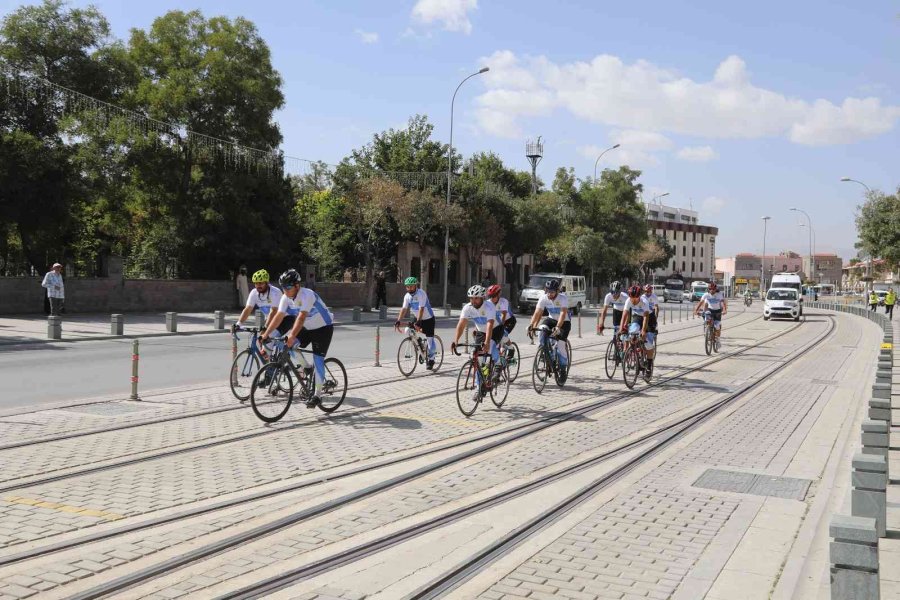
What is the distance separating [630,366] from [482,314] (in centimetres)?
363

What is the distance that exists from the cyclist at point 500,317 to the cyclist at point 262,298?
292 cm

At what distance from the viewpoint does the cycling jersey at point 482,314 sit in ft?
37.3

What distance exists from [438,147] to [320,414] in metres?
42.2

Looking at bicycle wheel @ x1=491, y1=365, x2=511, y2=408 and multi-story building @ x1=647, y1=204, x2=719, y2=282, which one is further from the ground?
multi-story building @ x1=647, y1=204, x2=719, y2=282

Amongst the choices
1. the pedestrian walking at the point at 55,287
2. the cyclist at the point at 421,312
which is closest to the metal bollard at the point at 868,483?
the cyclist at the point at 421,312

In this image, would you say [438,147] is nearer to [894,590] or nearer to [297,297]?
[297,297]

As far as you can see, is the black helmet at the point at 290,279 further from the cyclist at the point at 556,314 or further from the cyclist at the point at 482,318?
the cyclist at the point at 556,314

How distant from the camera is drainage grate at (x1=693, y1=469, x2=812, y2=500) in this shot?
7211 mm

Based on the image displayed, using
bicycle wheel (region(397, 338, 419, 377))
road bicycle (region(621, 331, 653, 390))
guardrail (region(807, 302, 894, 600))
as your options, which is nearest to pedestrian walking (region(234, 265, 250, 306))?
bicycle wheel (region(397, 338, 419, 377))

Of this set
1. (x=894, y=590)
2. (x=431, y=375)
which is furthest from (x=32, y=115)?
(x=894, y=590)

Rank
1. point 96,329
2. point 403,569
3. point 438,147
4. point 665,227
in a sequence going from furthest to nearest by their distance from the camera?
point 665,227, point 438,147, point 96,329, point 403,569

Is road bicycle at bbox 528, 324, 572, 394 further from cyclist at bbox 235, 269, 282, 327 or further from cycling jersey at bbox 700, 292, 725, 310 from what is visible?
cycling jersey at bbox 700, 292, 725, 310

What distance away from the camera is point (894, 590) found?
492 cm

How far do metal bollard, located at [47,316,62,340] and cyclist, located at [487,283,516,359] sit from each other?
41.1 feet
